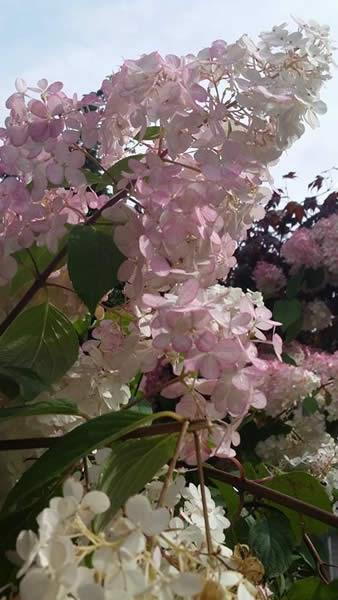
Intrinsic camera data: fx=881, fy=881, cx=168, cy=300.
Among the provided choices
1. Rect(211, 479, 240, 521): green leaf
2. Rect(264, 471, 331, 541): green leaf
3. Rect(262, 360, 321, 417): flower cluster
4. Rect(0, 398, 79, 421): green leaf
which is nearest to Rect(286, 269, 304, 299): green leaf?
Rect(262, 360, 321, 417): flower cluster

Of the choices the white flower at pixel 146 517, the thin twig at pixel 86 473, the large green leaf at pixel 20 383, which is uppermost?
the white flower at pixel 146 517

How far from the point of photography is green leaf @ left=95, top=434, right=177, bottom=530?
0.40 metres

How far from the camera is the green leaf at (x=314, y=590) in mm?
565

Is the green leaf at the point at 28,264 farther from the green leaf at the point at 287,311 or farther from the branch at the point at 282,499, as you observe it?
the green leaf at the point at 287,311

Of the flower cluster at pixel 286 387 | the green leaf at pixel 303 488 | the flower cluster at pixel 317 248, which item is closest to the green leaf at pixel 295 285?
the flower cluster at pixel 317 248

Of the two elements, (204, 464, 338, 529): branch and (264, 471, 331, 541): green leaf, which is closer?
(204, 464, 338, 529): branch

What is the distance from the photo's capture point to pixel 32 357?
619mm

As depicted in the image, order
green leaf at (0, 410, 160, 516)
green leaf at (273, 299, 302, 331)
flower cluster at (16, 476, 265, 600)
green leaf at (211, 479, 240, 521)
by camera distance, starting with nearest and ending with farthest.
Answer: flower cluster at (16, 476, 265, 600) → green leaf at (0, 410, 160, 516) → green leaf at (211, 479, 240, 521) → green leaf at (273, 299, 302, 331)

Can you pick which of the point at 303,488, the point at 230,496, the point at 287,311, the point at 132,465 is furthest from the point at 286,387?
the point at 132,465

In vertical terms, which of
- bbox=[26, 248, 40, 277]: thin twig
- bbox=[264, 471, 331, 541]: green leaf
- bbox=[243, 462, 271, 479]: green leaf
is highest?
bbox=[26, 248, 40, 277]: thin twig

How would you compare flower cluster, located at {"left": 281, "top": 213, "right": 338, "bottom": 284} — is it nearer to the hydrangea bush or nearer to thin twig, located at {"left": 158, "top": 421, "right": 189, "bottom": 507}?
the hydrangea bush

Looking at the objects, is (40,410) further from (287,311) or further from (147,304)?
(287,311)

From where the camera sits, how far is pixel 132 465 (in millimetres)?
425

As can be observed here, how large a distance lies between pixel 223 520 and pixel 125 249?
19 centimetres
